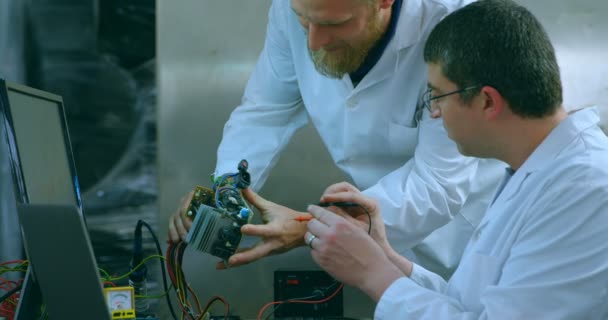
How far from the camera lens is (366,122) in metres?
1.70

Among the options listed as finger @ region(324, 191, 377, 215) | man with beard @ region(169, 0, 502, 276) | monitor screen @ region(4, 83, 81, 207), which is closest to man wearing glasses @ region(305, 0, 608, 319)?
finger @ region(324, 191, 377, 215)

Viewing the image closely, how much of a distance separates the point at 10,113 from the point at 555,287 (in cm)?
88

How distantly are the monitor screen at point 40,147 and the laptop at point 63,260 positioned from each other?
0.19 m

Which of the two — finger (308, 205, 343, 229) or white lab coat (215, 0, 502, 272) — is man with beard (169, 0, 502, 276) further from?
finger (308, 205, 343, 229)

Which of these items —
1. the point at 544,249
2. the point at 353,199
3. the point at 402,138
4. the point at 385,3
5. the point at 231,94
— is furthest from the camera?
the point at 231,94

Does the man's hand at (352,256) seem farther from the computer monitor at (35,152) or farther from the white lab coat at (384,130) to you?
the computer monitor at (35,152)

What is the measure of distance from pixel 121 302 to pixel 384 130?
0.80 m

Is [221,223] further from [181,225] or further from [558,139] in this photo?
[558,139]

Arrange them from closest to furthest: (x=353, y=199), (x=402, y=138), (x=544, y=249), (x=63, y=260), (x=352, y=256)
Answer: (x=63, y=260)
(x=544, y=249)
(x=352, y=256)
(x=353, y=199)
(x=402, y=138)

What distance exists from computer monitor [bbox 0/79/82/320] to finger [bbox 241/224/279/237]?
1.15ft

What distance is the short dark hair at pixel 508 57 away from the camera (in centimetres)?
106

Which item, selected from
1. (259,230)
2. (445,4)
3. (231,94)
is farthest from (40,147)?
(231,94)

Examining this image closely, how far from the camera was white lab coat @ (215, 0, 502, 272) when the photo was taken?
1.57 metres

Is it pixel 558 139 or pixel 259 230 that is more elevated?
pixel 558 139
